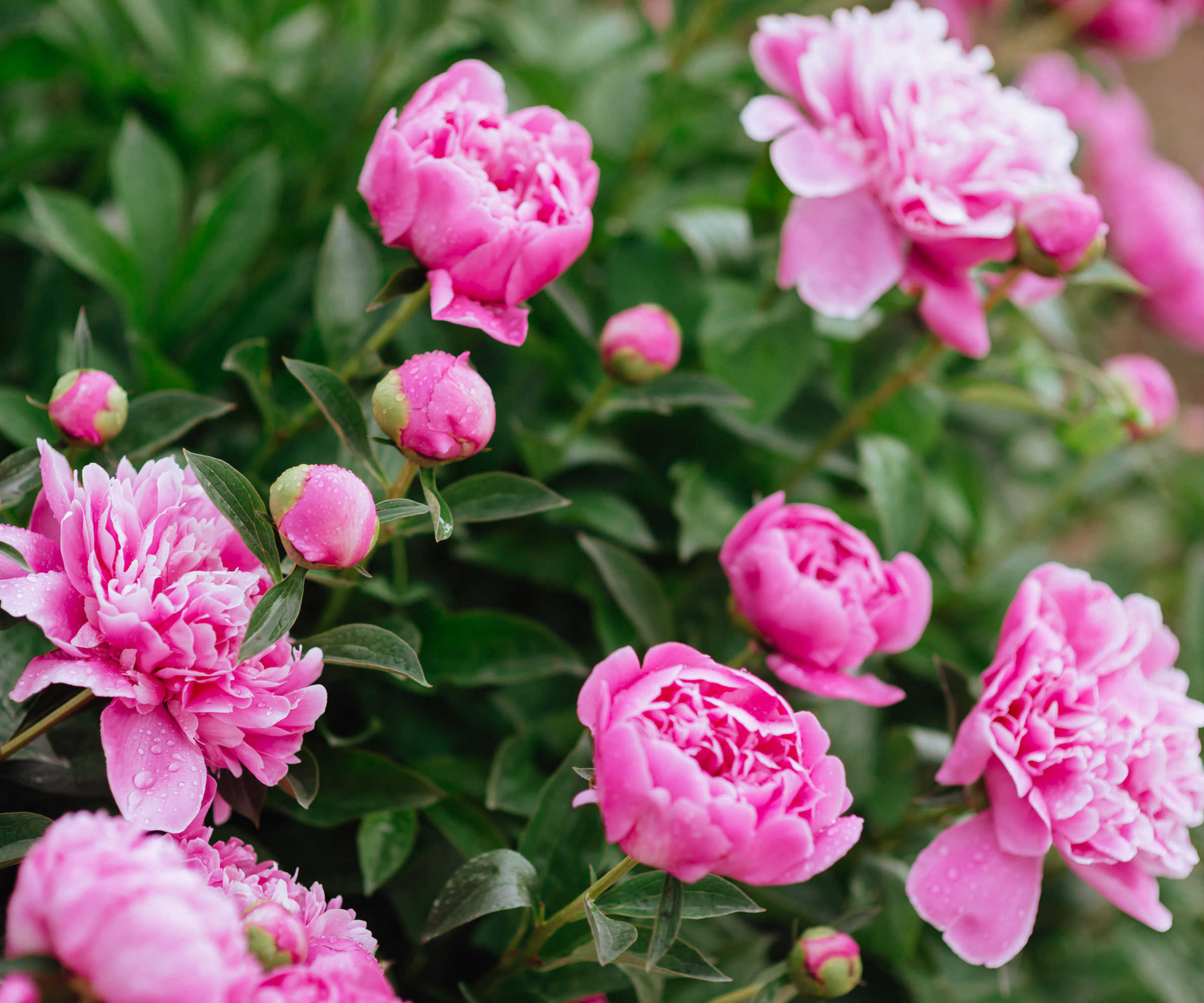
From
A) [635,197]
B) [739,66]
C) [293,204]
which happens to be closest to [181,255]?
[293,204]

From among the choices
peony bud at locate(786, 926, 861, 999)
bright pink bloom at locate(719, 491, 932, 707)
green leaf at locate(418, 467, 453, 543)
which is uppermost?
green leaf at locate(418, 467, 453, 543)

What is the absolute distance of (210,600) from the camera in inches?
20.3

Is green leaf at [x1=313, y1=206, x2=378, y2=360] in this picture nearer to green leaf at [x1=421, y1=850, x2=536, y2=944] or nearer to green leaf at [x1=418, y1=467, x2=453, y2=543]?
green leaf at [x1=418, y1=467, x2=453, y2=543]

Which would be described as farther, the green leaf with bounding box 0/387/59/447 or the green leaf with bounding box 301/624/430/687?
the green leaf with bounding box 0/387/59/447

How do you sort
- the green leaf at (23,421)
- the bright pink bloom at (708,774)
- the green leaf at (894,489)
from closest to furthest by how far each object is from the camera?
the bright pink bloom at (708,774) → the green leaf at (23,421) → the green leaf at (894,489)

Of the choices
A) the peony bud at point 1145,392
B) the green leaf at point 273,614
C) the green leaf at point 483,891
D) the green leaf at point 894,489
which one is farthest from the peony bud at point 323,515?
the peony bud at point 1145,392

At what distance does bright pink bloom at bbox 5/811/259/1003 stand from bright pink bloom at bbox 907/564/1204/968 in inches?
17.4

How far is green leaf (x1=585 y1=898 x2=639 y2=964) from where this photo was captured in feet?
1.64

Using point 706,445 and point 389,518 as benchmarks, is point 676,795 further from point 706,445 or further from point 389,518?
point 706,445

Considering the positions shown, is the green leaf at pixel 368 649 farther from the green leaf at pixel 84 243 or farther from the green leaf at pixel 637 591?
the green leaf at pixel 84 243

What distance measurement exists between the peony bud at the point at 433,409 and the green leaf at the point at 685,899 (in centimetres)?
27

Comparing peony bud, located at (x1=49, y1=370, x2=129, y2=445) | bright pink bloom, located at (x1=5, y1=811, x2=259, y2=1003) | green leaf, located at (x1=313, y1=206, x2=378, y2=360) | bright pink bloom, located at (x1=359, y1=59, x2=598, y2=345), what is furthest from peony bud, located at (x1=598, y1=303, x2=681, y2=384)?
bright pink bloom, located at (x1=5, y1=811, x2=259, y2=1003)

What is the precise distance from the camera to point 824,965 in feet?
1.89

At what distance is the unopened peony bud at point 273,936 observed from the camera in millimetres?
448
